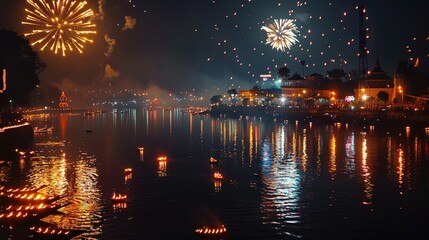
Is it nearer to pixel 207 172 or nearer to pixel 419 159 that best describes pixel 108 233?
pixel 207 172

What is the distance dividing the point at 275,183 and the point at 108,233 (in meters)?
14.5

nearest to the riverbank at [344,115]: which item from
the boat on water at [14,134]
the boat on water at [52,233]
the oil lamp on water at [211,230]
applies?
the boat on water at [14,134]

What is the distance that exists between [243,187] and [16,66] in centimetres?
4879

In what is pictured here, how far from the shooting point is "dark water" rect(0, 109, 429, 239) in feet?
82.5

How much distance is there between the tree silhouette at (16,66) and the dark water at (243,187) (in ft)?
46.1

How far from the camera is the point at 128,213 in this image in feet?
90.0

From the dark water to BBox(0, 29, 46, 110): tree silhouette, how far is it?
1405 centimetres

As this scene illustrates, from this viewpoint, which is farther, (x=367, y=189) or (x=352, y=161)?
(x=352, y=161)

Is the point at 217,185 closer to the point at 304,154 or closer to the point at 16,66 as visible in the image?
the point at 304,154

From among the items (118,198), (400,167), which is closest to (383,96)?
(400,167)

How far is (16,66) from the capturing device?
73.6 meters

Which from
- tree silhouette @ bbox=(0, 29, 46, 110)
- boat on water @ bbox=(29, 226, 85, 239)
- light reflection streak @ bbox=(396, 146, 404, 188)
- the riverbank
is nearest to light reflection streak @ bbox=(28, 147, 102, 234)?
boat on water @ bbox=(29, 226, 85, 239)

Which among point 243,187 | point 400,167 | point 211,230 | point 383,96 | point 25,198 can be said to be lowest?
point 211,230

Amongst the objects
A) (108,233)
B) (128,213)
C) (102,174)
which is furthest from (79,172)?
(108,233)
